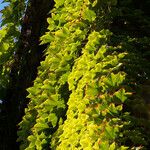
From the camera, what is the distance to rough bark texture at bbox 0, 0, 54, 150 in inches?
261

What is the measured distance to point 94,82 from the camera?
13.1 ft

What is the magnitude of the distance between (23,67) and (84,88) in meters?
2.70

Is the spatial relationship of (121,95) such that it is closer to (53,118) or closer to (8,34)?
(53,118)

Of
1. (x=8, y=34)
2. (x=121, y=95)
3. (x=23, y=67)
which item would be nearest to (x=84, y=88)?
(x=121, y=95)

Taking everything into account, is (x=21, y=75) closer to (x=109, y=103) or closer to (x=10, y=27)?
(x=10, y=27)

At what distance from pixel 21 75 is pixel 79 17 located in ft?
6.97

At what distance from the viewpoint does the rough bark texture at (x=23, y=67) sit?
6625 mm

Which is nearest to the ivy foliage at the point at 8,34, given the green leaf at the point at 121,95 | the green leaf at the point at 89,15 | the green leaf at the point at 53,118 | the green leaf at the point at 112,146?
the green leaf at the point at 53,118

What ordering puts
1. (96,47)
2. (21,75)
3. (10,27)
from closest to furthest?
(96,47)
(21,75)
(10,27)

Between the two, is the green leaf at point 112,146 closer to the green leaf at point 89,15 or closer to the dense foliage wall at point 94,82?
the dense foliage wall at point 94,82

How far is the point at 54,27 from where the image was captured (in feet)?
18.1

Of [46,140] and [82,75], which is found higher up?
[82,75]

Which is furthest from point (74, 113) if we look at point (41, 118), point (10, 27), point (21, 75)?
point (10, 27)

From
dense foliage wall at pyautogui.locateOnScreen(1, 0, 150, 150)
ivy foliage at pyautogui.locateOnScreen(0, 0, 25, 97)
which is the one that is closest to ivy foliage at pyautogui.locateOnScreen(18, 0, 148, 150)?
dense foliage wall at pyautogui.locateOnScreen(1, 0, 150, 150)
